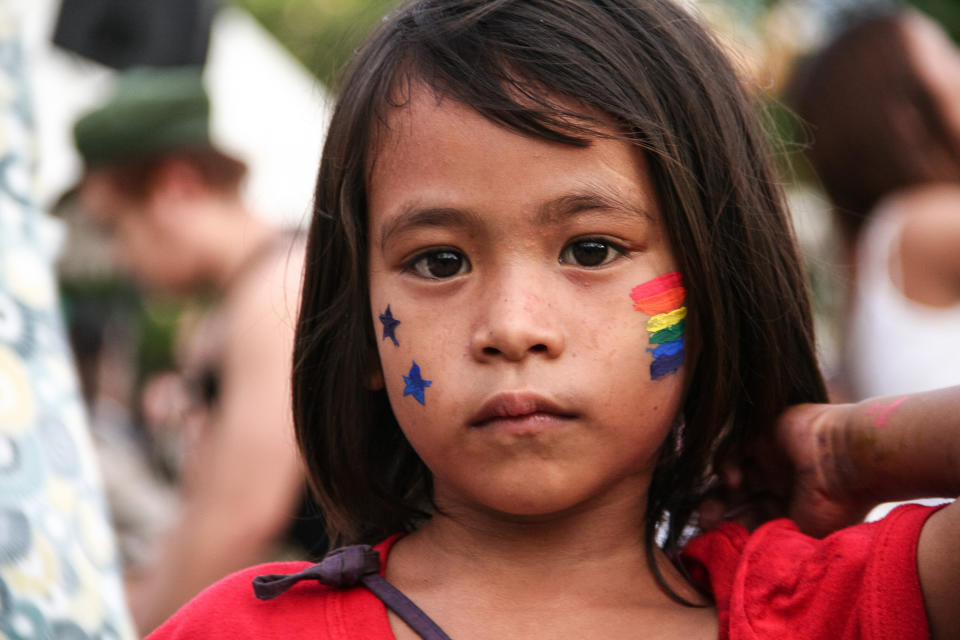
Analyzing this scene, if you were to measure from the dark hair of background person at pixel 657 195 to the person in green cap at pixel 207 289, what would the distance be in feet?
3.99

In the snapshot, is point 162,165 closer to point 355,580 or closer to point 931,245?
point 931,245

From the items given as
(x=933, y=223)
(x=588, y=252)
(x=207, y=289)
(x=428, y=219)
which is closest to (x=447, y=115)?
(x=428, y=219)

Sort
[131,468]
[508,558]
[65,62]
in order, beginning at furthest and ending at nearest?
[65,62] → [131,468] → [508,558]

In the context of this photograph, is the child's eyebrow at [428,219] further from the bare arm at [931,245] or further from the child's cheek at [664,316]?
the bare arm at [931,245]

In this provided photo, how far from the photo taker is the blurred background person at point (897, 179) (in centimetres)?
314

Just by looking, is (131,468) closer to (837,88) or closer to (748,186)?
(837,88)

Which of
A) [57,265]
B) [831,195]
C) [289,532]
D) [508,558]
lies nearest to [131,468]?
[57,265]

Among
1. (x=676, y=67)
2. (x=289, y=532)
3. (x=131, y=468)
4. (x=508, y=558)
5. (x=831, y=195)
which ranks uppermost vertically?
(x=676, y=67)

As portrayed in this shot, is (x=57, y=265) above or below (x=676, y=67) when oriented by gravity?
below

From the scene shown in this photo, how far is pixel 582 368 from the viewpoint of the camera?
155 cm

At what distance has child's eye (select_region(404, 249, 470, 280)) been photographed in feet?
5.32

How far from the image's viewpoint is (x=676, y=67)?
1731mm

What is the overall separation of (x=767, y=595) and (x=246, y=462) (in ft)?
7.78

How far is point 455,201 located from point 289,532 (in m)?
2.59
